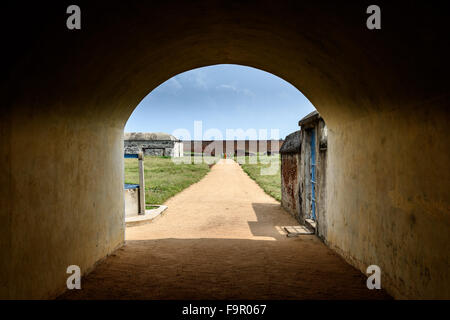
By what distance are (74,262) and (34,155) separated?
78.0 inches

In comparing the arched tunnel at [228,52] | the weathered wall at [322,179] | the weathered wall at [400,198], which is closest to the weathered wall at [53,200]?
the arched tunnel at [228,52]

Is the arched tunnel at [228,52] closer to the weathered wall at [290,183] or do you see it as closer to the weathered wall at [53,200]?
the weathered wall at [53,200]

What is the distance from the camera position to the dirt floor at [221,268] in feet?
14.3

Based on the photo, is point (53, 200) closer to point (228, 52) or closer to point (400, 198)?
point (228, 52)

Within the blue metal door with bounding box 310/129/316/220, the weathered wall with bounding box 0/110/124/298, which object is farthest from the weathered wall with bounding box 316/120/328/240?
the weathered wall with bounding box 0/110/124/298

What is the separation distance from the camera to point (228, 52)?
614cm

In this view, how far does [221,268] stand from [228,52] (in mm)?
4397

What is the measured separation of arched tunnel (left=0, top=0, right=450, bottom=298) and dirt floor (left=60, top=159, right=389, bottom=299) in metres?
0.46

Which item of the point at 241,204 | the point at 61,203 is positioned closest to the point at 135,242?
the point at 61,203

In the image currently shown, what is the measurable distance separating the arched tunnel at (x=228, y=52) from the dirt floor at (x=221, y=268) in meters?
0.46

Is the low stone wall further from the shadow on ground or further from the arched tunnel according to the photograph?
the arched tunnel

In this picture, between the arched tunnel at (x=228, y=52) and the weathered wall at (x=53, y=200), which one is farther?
the weathered wall at (x=53, y=200)

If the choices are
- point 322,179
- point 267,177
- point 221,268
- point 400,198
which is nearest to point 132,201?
point 221,268

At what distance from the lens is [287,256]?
611cm
